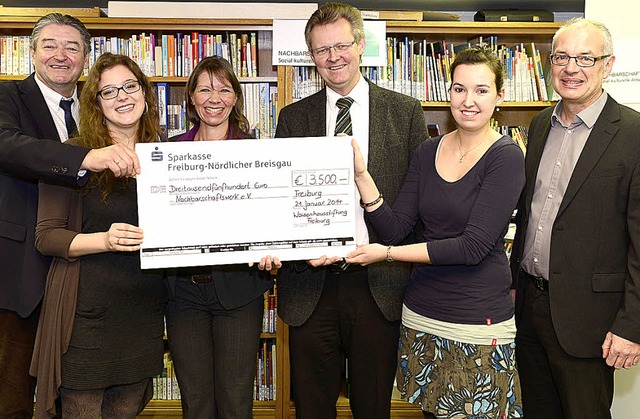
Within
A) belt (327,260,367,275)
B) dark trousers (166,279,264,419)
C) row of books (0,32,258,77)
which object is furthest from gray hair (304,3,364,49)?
row of books (0,32,258,77)

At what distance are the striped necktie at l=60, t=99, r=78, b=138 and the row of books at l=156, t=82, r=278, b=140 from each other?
127 cm

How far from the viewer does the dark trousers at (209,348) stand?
2.22 m

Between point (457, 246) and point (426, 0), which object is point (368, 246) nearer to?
point (457, 246)

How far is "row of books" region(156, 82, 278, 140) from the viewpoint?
373 cm

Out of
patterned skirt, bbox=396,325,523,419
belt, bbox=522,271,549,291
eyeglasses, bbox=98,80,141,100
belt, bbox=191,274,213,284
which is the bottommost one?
patterned skirt, bbox=396,325,523,419

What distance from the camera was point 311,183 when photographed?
214 cm

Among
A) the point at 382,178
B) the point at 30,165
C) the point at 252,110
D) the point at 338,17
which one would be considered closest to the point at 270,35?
the point at 252,110

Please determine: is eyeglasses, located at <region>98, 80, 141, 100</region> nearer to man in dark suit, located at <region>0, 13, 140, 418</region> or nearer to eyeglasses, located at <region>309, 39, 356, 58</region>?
man in dark suit, located at <region>0, 13, 140, 418</region>

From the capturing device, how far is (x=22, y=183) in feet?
7.46

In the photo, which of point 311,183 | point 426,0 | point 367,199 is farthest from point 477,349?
point 426,0

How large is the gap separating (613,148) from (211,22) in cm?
238

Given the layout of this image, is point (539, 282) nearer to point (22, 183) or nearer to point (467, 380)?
point (467, 380)

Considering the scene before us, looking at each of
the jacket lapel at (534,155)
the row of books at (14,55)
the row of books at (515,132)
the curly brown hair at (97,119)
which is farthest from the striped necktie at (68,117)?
the row of books at (515,132)

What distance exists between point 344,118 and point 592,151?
914mm
